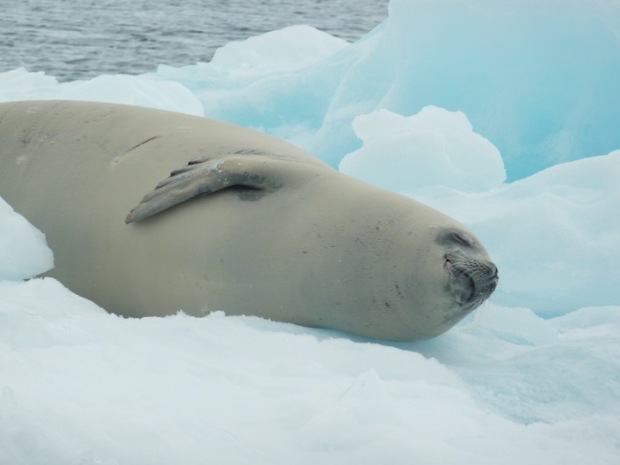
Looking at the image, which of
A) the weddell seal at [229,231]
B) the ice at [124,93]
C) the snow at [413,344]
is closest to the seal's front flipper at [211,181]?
the weddell seal at [229,231]

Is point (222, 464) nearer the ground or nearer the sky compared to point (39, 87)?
nearer the sky

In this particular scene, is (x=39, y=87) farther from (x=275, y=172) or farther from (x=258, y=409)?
(x=258, y=409)

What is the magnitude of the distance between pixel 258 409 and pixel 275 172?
1.24m

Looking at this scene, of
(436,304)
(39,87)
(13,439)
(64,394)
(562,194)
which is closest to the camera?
(13,439)

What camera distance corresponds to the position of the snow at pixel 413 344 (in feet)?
6.95

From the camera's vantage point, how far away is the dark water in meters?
13.7

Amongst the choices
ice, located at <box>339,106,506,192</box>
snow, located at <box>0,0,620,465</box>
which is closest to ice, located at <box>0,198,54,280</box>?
snow, located at <box>0,0,620,465</box>

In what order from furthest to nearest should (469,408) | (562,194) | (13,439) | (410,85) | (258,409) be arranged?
(410,85) → (562,194) → (469,408) → (258,409) → (13,439)

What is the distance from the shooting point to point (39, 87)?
740cm

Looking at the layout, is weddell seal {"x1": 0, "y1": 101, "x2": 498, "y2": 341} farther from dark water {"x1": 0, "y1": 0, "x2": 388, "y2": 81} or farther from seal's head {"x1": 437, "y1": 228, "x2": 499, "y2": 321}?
dark water {"x1": 0, "y1": 0, "x2": 388, "y2": 81}

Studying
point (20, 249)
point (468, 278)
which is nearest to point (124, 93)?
point (20, 249)

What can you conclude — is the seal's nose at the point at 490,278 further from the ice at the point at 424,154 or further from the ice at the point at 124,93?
the ice at the point at 124,93

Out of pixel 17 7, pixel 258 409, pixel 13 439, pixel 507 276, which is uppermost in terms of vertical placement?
pixel 13 439

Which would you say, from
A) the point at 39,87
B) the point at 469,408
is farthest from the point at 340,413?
the point at 39,87
